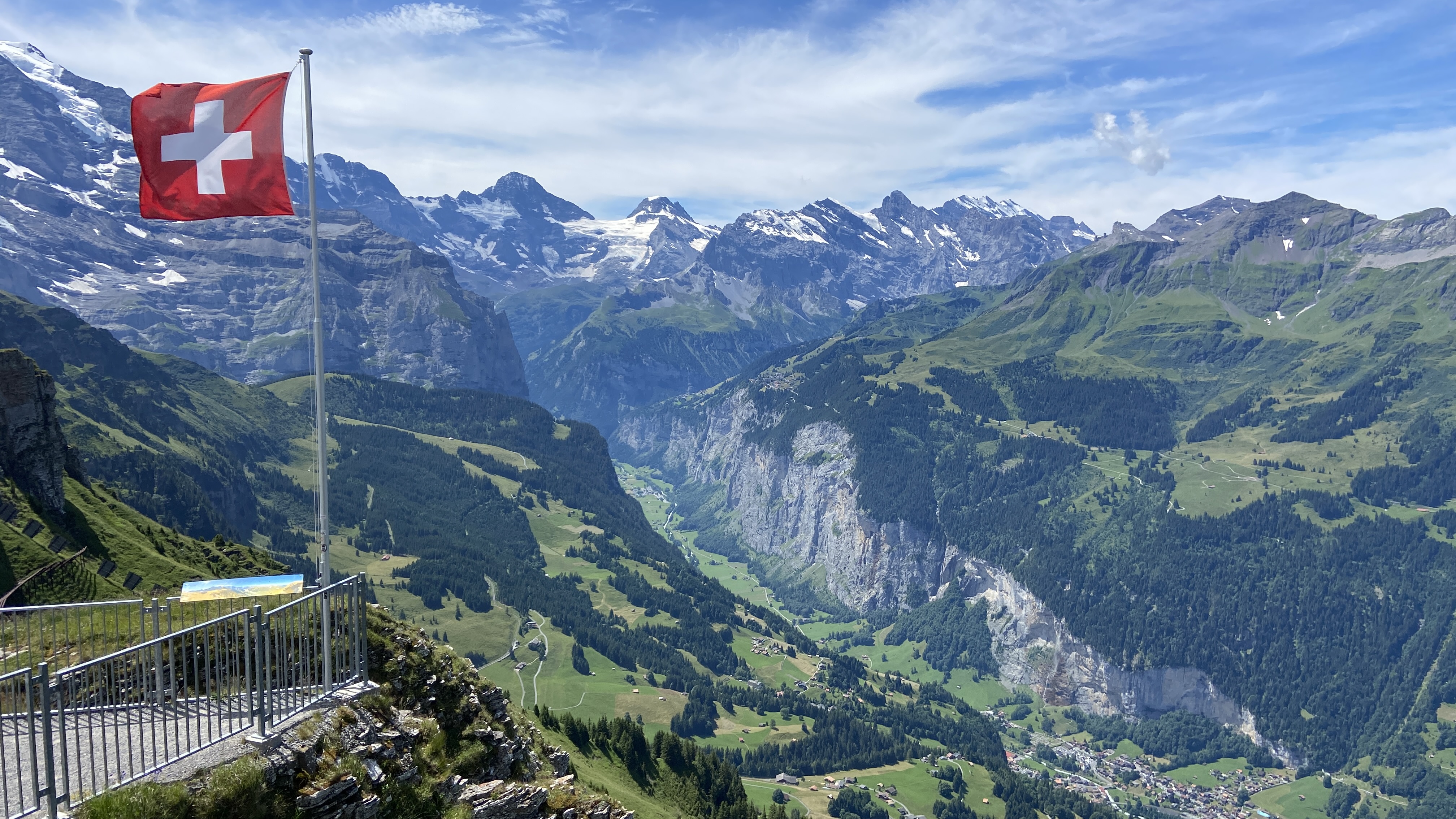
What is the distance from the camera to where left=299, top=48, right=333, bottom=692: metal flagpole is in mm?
28469

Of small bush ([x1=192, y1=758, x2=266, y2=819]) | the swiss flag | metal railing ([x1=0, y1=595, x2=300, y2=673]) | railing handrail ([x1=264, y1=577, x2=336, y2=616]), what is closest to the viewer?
small bush ([x1=192, y1=758, x2=266, y2=819])

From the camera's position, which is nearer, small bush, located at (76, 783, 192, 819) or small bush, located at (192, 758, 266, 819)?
small bush, located at (76, 783, 192, 819)

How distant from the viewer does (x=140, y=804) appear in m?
21.4

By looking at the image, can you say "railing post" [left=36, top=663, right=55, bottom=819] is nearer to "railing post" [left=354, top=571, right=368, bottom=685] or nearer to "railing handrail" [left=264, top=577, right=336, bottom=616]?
"railing handrail" [left=264, top=577, right=336, bottom=616]

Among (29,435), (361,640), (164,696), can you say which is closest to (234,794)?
(164,696)

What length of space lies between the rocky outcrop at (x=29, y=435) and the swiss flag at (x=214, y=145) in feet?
235

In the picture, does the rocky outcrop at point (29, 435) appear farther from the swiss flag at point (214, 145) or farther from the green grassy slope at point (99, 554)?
the swiss flag at point (214, 145)

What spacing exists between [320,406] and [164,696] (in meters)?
10.1

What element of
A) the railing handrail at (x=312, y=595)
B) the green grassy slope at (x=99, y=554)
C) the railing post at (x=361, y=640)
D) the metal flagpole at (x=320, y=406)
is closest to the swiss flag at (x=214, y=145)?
the metal flagpole at (x=320, y=406)

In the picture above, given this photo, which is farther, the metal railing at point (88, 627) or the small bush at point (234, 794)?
the metal railing at point (88, 627)

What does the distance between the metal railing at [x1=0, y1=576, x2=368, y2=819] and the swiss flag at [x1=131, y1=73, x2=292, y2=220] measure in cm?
1398

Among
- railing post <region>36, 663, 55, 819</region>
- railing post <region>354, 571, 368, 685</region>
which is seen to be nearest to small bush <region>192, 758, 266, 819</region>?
railing post <region>36, 663, 55, 819</region>

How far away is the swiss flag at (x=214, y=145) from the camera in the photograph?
30969mm

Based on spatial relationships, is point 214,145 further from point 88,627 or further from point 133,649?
point 88,627
